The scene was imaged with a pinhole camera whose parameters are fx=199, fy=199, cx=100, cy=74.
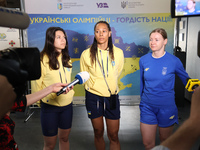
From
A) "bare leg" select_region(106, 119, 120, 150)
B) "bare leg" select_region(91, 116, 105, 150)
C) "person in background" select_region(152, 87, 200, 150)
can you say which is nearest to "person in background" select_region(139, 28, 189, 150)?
"bare leg" select_region(106, 119, 120, 150)

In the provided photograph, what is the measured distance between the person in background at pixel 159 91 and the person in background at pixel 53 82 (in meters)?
0.88

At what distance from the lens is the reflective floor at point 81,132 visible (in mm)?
2988

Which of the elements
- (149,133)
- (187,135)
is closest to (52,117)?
(149,133)

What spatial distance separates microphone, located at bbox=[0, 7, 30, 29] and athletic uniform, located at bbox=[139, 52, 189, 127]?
1754 mm

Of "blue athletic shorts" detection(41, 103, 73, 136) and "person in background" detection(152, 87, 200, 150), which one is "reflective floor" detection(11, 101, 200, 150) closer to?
"blue athletic shorts" detection(41, 103, 73, 136)

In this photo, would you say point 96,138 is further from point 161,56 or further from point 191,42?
point 191,42

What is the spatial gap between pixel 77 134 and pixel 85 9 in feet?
7.60

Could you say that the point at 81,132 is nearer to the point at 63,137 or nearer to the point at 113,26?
the point at 63,137

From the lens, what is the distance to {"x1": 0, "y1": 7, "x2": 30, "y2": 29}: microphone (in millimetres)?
546

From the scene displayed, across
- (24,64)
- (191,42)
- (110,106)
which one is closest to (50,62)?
(110,106)

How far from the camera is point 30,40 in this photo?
3957mm

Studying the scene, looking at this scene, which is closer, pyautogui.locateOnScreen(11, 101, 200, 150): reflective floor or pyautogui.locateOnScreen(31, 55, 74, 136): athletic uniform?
pyautogui.locateOnScreen(31, 55, 74, 136): athletic uniform

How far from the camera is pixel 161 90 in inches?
85.0

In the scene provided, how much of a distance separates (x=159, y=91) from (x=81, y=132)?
179cm
